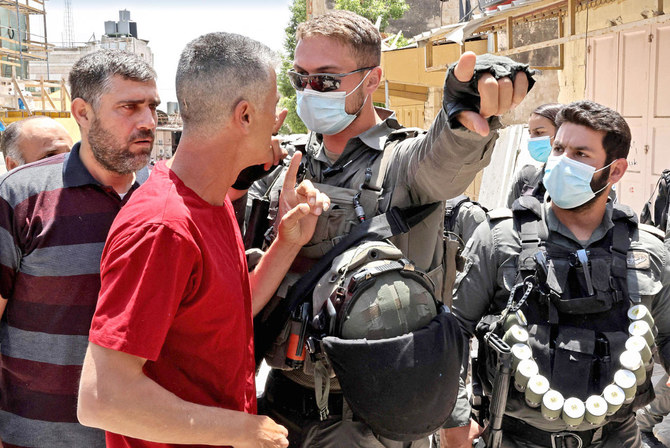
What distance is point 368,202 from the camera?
2.26 metres

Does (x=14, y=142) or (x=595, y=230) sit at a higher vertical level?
(x=14, y=142)

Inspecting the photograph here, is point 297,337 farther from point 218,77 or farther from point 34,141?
point 34,141

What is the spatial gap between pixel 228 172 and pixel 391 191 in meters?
0.71

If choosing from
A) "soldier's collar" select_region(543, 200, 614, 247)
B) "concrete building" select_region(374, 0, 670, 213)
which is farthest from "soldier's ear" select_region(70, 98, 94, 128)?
"concrete building" select_region(374, 0, 670, 213)

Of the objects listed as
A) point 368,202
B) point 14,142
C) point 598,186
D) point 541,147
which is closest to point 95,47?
point 541,147

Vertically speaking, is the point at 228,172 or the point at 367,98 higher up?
the point at 367,98

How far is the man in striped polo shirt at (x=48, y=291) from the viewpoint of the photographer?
2.17 m

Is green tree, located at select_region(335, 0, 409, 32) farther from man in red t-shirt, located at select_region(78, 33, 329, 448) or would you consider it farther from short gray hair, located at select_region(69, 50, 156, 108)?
man in red t-shirt, located at select_region(78, 33, 329, 448)

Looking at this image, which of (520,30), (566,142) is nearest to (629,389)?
(566,142)

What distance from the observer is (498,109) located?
176 cm

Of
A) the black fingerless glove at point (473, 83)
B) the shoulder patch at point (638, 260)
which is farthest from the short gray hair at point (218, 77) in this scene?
the shoulder patch at point (638, 260)

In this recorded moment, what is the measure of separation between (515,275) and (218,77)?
1.61 m

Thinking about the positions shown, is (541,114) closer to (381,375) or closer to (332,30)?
(332,30)

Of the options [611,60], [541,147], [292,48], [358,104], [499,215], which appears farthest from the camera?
[292,48]
